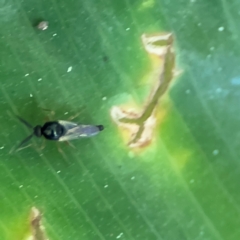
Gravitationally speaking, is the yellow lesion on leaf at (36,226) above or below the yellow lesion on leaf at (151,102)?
below

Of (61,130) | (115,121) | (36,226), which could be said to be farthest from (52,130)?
(36,226)

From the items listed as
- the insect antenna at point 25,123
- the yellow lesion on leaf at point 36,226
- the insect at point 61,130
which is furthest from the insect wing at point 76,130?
the yellow lesion on leaf at point 36,226

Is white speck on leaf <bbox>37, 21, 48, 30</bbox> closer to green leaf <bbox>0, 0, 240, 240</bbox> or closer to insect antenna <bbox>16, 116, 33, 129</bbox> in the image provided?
green leaf <bbox>0, 0, 240, 240</bbox>

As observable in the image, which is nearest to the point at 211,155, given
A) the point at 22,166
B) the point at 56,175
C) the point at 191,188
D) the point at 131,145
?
the point at 191,188

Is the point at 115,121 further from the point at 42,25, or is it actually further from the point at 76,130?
the point at 42,25

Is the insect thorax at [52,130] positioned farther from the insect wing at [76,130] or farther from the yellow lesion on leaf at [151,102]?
the yellow lesion on leaf at [151,102]

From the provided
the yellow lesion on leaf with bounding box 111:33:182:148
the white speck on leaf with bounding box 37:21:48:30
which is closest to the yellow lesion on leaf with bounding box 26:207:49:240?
the yellow lesion on leaf with bounding box 111:33:182:148

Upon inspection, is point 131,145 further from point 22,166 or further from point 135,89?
point 22,166
